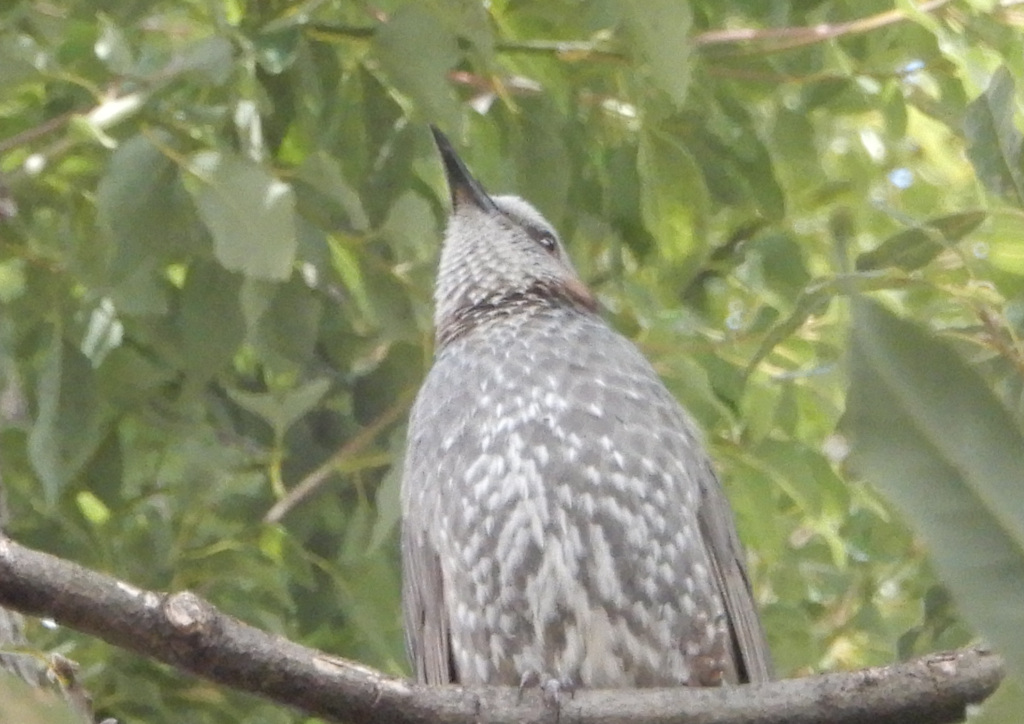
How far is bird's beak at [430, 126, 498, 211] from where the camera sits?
8.65ft

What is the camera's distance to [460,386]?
2379mm

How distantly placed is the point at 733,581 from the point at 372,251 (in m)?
0.83

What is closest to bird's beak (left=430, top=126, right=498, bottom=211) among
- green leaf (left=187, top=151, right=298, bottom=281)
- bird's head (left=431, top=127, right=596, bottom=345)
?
bird's head (left=431, top=127, right=596, bottom=345)

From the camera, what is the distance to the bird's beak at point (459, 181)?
2.64 meters

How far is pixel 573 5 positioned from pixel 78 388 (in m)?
1.00

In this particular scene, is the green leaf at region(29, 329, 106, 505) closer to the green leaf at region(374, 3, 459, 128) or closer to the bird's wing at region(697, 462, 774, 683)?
the green leaf at region(374, 3, 459, 128)

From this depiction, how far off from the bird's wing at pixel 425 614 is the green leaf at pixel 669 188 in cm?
67

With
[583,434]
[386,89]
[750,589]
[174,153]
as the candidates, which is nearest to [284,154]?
[386,89]

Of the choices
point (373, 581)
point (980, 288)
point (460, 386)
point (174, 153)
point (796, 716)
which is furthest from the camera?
point (373, 581)

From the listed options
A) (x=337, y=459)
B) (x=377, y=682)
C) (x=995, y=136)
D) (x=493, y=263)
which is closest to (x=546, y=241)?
(x=493, y=263)

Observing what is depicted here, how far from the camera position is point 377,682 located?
1.42 metres

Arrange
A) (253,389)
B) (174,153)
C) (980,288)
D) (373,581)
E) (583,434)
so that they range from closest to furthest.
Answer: (980,288) < (174,153) < (583,434) < (373,581) < (253,389)

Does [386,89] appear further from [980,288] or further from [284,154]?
[980,288]

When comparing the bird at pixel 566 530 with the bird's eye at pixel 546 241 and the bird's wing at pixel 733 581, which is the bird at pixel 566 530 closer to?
the bird's wing at pixel 733 581
